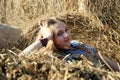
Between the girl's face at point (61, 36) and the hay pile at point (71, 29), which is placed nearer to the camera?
the hay pile at point (71, 29)

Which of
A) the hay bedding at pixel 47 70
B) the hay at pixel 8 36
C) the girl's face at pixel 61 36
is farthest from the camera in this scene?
the hay at pixel 8 36

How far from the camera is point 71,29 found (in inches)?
139

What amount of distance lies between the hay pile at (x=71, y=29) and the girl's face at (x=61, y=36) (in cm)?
26

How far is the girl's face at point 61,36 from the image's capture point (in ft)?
8.16

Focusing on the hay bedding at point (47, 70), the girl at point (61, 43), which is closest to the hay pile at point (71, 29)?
the hay bedding at point (47, 70)

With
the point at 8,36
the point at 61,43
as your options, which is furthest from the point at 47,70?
the point at 8,36

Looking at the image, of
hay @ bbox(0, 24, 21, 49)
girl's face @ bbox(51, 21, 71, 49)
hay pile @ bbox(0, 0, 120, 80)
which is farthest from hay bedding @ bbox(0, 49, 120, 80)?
hay @ bbox(0, 24, 21, 49)

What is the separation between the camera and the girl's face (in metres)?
2.49

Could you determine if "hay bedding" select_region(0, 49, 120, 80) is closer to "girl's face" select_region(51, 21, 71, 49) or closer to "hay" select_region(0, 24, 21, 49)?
"girl's face" select_region(51, 21, 71, 49)

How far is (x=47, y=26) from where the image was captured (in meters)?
2.60

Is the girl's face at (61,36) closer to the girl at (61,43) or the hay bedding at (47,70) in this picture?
the girl at (61,43)

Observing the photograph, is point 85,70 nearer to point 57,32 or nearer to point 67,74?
point 67,74

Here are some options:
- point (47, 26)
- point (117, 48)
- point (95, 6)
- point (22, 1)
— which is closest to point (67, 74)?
point (47, 26)

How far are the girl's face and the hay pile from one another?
0.26 metres
